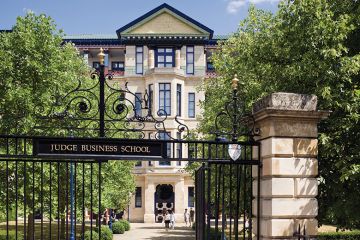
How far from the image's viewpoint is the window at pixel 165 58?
52.6 meters

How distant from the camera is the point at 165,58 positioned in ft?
173

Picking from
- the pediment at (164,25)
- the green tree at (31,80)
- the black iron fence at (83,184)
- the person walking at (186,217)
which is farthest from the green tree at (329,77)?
the pediment at (164,25)

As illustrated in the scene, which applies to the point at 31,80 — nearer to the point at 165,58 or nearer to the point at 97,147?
the point at 97,147

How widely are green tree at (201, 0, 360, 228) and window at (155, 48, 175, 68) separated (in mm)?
34178

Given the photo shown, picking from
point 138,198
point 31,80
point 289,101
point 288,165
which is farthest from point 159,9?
point 288,165

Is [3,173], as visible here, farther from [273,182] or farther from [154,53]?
[154,53]

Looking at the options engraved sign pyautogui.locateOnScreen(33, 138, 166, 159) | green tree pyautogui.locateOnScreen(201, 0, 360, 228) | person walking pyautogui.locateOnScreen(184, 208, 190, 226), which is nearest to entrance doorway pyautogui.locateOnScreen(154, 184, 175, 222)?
person walking pyautogui.locateOnScreen(184, 208, 190, 226)

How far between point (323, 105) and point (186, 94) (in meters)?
39.4

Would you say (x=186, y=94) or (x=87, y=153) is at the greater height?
(x=186, y=94)

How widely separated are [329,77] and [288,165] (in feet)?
18.2

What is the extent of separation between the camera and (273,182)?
362 inches

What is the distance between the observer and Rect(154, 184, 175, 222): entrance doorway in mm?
52812

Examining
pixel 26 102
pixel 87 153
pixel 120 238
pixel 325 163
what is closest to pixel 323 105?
pixel 325 163

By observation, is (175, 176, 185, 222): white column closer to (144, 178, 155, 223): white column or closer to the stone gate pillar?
(144, 178, 155, 223): white column
